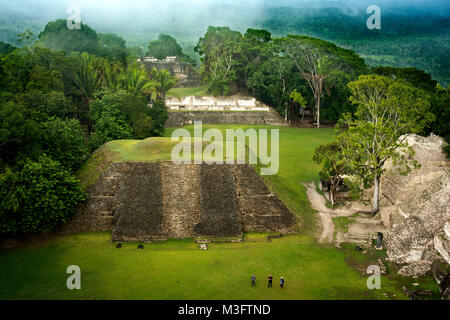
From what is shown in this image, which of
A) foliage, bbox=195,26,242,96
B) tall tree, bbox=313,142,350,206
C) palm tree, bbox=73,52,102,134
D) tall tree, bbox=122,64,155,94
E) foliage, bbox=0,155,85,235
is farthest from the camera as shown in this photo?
foliage, bbox=195,26,242,96

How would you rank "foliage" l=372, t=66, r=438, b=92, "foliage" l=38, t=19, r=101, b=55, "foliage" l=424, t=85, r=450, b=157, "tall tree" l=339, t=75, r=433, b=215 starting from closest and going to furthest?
"tall tree" l=339, t=75, r=433, b=215 < "foliage" l=424, t=85, r=450, b=157 < "foliage" l=372, t=66, r=438, b=92 < "foliage" l=38, t=19, r=101, b=55

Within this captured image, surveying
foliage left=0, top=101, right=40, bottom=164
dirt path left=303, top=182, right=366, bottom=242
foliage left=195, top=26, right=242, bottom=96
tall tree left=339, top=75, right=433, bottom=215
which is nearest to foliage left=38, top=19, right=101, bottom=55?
foliage left=195, top=26, right=242, bottom=96

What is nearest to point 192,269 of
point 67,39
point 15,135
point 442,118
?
point 15,135

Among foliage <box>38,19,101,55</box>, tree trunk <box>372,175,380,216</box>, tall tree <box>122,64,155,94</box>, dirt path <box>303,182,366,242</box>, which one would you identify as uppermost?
foliage <box>38,19,101,55</box>

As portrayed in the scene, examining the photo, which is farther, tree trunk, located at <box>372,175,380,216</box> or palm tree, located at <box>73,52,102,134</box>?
palm tree, located at <box>73,52,102,134</box>

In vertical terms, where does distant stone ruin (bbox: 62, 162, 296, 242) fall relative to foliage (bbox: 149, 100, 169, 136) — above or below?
below

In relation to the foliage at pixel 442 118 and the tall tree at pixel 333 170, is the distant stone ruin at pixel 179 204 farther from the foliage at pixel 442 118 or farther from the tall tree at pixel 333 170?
the foliage at pixel 442 118

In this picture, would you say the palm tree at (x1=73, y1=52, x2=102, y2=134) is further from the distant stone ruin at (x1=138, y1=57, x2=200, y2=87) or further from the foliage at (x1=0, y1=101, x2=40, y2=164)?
the distant stone ruin at (x1=138, y1=57, x2=200, y2=87)

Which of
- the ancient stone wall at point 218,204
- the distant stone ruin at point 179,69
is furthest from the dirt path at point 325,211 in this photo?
the distant stone ruin at point 179,69
